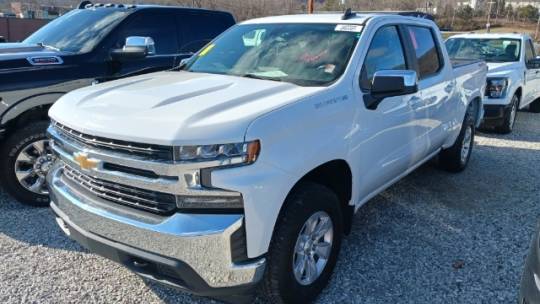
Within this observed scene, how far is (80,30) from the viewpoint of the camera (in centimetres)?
532

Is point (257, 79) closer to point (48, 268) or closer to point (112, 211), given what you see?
point (112, 211)

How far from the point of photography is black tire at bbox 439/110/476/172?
18.8ft

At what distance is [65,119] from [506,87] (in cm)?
745

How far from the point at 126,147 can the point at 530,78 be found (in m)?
9.13

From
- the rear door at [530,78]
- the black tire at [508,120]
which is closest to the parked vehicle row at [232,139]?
the black tire at [508,120]

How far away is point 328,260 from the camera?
3.21 m

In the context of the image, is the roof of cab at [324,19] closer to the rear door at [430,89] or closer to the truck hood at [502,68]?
the rear door at [430,89]

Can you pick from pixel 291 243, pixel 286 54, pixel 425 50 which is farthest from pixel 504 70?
pixel 291 243

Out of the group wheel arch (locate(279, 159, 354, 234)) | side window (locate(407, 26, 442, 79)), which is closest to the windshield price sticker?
side window (locate(407, 26, 442, 79))

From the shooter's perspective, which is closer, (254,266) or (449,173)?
(254,266)

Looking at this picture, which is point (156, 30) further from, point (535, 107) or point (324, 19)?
point (535, 107)

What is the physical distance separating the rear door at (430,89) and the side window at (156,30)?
287 centimetres

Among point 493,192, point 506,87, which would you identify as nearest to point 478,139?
point 506,87

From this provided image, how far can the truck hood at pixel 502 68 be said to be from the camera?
8.21 m
